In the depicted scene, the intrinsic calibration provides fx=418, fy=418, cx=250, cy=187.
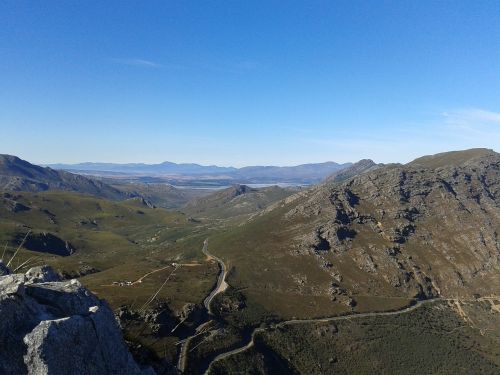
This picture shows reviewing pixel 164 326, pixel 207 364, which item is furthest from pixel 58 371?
pixel 164 326

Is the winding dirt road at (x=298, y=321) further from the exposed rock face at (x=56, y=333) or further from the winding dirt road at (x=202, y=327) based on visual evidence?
the exposed rock face at (x=56, y=333)

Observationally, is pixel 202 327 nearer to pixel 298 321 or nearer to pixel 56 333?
pixel 298 321

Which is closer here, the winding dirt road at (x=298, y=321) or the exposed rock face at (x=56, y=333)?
the exposed rock face at (x=56, y=333)

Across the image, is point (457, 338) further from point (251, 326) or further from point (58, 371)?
point (58, 371)

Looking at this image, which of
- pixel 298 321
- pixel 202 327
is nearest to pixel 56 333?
pixel 202 327

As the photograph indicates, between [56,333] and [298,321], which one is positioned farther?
[298,321]

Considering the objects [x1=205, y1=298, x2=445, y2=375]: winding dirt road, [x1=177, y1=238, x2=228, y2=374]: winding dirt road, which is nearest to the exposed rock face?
[x1=177, y1=238, x2=228, y2=374]: winding dirt road

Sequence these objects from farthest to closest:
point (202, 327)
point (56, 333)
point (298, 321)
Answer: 1. point (298, 321)
2. point (202, 327)
3. point (56, 333)

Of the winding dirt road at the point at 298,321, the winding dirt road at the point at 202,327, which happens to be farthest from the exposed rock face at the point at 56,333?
the winding dirt road at the point at 298,321

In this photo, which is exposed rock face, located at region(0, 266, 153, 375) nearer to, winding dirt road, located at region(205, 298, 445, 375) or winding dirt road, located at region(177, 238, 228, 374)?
winding dirt road, located at region(177, 238, 228, 374)
